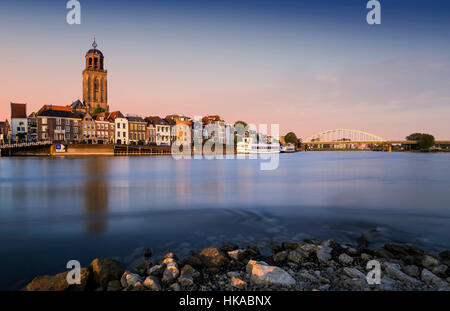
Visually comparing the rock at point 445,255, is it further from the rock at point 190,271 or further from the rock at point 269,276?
the rock at point 190,271

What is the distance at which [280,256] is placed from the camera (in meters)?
8.47

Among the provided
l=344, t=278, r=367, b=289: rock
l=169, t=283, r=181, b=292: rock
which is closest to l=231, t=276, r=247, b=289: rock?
l=169, t=283, r=181, b=292: rock

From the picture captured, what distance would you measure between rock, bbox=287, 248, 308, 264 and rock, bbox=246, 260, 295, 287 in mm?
1151

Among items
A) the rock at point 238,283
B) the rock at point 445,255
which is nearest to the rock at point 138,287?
the rock at point 238,283

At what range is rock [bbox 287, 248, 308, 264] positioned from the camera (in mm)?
8219

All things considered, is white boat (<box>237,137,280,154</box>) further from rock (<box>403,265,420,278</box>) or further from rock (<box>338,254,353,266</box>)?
rock (<box>403,265,420,278</box>)

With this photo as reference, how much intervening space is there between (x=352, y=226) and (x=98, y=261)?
10.1 metres

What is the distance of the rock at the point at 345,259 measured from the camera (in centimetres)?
812

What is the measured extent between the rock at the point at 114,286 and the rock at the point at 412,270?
6.83 metres

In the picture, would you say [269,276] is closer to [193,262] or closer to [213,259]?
[213,259]

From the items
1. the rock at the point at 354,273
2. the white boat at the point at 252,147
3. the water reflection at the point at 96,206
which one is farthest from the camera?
the white boat at the point at 252,147

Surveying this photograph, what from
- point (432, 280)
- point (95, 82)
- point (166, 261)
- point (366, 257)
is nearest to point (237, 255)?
point (166, 261)
